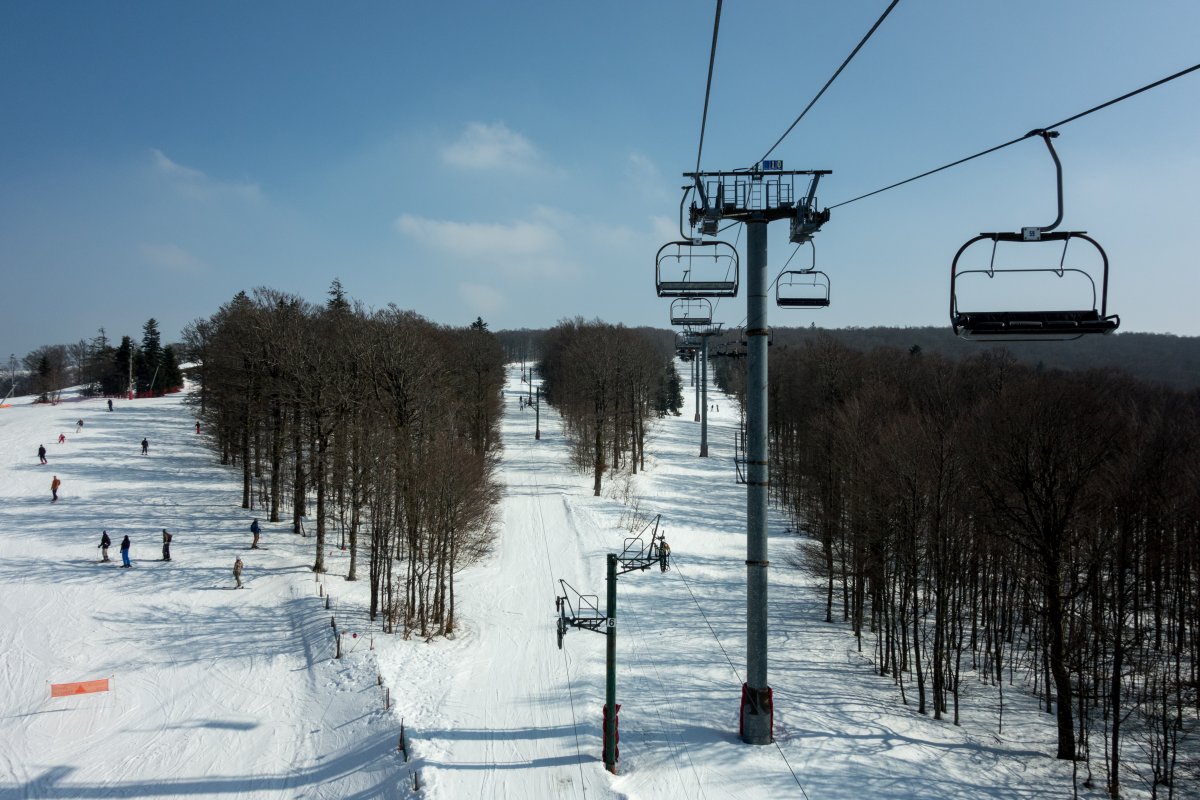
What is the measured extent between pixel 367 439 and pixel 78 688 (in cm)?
1159

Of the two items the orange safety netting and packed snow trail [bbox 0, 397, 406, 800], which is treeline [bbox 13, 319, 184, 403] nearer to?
packed snow trail [bbox 0, 397, 406, 800]

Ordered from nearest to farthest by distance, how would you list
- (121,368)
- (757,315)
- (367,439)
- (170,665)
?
(757,315)
(170,665)
(367,439)
(121,368)

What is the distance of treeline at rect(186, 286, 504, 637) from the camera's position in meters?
25.7

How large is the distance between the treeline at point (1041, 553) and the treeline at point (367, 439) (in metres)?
16.0

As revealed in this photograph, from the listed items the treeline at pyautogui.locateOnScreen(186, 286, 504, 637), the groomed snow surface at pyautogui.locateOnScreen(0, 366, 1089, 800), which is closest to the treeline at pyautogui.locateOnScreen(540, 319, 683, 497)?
the treeline at pyautogui.locateOnScreen(186, 286, 504, 637)

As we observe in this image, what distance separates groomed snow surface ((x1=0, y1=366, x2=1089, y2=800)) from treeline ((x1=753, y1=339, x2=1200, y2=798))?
5.42 ft

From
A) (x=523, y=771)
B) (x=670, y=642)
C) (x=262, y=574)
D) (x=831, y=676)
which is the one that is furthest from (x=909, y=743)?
(x=262, y=574)

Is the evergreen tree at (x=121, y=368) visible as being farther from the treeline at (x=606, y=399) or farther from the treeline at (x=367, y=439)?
the treeline at (x=606, y=399)

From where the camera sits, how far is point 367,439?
88.8 ft

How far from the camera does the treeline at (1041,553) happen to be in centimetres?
1925

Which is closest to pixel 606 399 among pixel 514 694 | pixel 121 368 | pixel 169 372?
pixel 514 694

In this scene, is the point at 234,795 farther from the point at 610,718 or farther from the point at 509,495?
the point at 509,495

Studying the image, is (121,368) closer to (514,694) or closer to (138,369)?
(138,369)

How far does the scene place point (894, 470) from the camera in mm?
24438
